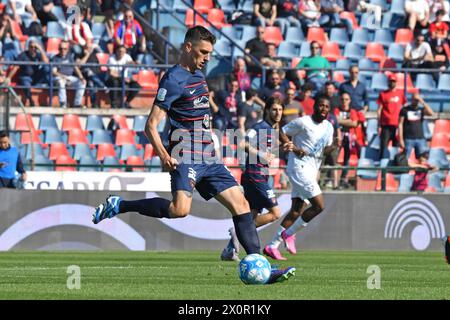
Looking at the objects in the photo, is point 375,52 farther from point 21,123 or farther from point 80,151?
point 21,123

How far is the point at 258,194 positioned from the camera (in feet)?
57.8

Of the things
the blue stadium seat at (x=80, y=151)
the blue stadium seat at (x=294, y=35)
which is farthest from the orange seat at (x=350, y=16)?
the blue stadium seat at (x=80, y=151)

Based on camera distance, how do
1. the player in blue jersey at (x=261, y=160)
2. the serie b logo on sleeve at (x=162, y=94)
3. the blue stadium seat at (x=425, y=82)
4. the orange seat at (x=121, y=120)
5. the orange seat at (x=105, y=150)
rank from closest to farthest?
1. the serie b logo on sleeve at (x=162, y=94)
2. the player in blue jersey at (x=261, y=160)
3. the orange seat at (x=105, y=150)
4. the orange seat at (x=121, y=120)
5. the blue stadium seat at (x=425, y=82)

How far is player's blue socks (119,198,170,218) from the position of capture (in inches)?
482

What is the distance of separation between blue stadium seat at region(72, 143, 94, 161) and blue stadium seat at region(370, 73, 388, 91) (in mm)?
7125

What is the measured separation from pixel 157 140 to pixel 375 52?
58.7 feet

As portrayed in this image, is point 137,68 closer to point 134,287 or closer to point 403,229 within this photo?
point 403,229

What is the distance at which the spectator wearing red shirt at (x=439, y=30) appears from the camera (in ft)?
93.0

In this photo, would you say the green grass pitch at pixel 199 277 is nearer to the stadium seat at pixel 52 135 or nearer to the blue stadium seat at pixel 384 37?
the stadium seat at pixel 52 135

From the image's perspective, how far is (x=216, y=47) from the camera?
27.5m

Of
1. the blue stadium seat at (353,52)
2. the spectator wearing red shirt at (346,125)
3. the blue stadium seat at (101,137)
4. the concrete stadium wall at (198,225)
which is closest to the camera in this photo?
the concrete stadium wall at (198,225)

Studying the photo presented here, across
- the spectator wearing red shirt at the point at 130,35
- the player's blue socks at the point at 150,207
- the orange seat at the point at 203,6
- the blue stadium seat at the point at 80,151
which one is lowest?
the blue stadium seat at the point at 80,151

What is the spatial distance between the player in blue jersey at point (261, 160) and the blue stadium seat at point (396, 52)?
1158cm
